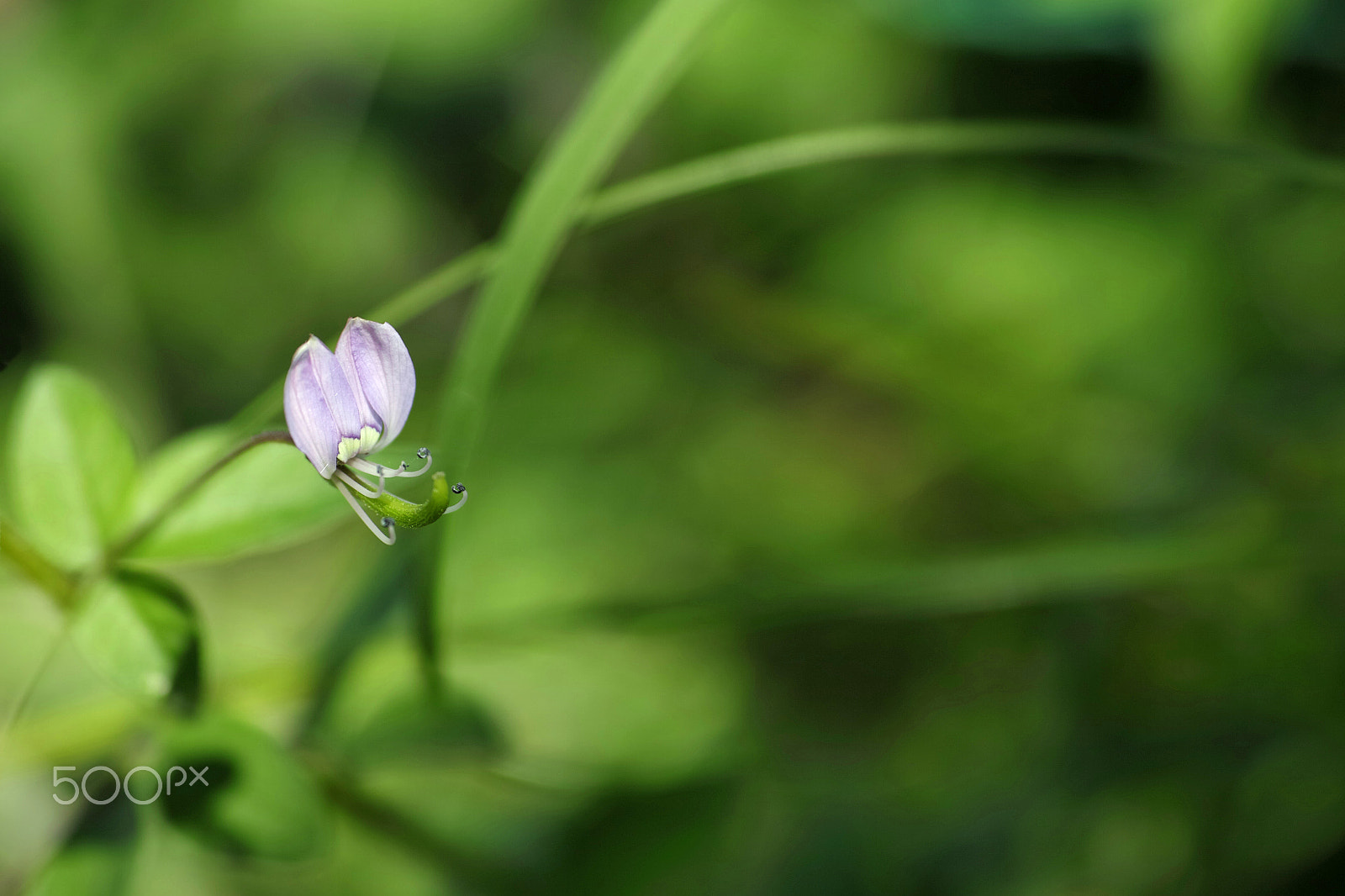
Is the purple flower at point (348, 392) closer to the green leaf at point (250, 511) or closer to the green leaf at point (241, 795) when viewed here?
the green leaf at point (250, 511)

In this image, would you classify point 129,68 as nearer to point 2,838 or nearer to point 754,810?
point 2,838

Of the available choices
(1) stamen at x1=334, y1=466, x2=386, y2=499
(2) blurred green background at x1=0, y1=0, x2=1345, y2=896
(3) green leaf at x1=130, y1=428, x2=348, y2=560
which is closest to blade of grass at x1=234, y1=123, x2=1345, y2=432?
(3) green leaf at x1=130, y1=428, x2=348, y2=560

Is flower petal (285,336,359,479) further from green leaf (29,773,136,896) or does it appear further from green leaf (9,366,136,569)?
green leaf (29,773,136,896)

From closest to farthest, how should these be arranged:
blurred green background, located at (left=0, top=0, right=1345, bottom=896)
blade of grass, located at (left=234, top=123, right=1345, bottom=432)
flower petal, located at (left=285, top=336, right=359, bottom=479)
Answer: flower petal, located at (left=285, top=336, right=359, bottom=479) < blade of grass, located at (left=234, top=123, right=1345, bottom=432) < blurred green background, located at (left=0, top=0, right=1345, bottom=896)

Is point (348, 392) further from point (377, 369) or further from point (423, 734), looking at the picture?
point (423, 734)

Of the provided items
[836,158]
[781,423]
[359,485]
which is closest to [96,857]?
[359,485]

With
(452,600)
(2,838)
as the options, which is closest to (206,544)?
(2,838)
